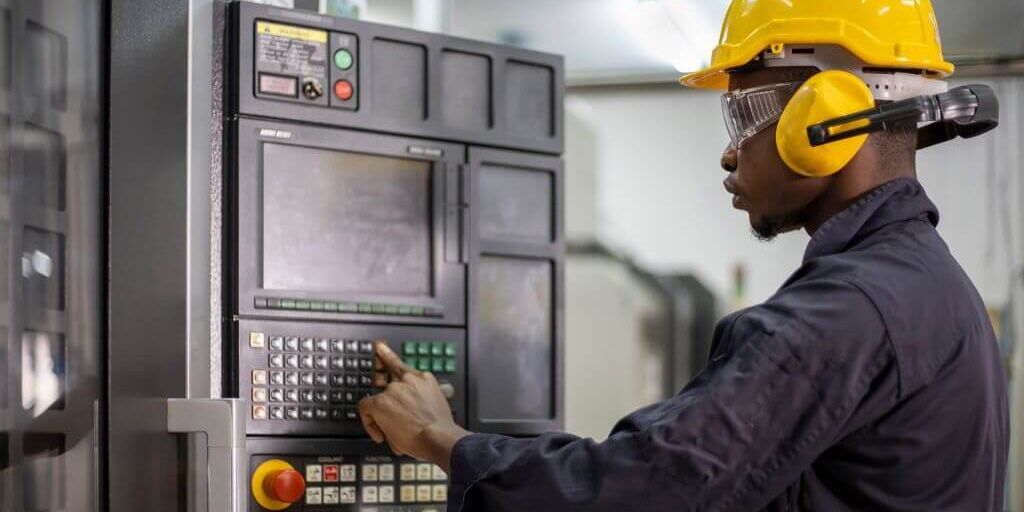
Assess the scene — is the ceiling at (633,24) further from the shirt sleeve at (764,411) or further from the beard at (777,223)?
the shirt sleeve at (764,411)

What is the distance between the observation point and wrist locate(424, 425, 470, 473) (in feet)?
5.91

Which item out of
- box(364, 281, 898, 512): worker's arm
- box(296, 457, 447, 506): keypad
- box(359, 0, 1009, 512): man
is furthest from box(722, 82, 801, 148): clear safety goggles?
box(296, 457, 447, 506): keypad

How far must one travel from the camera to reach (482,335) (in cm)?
220

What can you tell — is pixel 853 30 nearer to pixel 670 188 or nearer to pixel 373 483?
pixel 373 483

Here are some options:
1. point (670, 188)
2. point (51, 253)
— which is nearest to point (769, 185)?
point (51, 253)

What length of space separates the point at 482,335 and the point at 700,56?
323 cm

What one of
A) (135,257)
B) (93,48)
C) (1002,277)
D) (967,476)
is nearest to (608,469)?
(967,476)

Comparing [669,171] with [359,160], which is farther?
[669,171]

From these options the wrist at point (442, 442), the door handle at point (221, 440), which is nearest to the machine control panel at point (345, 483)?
the door handle at point (221, 440)

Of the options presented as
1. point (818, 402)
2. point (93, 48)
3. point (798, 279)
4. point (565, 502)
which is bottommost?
point (565, 502)

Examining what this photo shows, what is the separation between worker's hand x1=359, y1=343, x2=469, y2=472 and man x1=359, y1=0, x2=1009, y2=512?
0.43ft

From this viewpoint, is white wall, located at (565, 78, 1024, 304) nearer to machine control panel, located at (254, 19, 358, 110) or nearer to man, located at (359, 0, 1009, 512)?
machine control panel, located at (254, 19, 358, 110)

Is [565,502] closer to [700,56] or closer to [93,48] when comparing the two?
[93,48]

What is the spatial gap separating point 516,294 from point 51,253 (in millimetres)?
865
